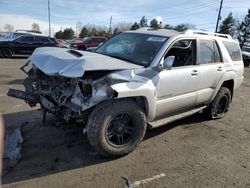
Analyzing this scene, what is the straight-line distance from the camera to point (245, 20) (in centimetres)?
Answer: 6106

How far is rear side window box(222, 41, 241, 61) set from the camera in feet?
21.6

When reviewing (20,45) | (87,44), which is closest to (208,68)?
(20,45)

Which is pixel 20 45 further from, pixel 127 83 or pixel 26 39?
pixel 127 83

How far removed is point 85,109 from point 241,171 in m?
2.39

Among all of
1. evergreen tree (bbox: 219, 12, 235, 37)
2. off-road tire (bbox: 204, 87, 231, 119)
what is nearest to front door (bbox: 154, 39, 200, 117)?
off-road tire (bbox: 204, 87, 231, 119)

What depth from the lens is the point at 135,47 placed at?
5102 millimetres

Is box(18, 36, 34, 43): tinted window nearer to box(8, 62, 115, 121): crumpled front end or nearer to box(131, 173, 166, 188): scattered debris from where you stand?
box(8, 62, 115, 121): crumpled front end

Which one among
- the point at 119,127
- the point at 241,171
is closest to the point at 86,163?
the point at 119,127

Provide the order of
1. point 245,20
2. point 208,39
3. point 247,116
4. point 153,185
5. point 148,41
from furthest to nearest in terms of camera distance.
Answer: point 245,20 < point 247,116 < point 208,39 < point 148,41 < point 153,185

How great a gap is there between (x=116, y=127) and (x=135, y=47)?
160 centimetres

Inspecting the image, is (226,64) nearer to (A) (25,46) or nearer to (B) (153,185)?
(B) (153,185)

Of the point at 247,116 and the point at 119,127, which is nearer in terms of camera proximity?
the point at 119,127

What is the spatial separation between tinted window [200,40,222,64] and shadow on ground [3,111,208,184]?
1484 millimetres

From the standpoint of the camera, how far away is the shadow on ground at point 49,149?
151 inches
